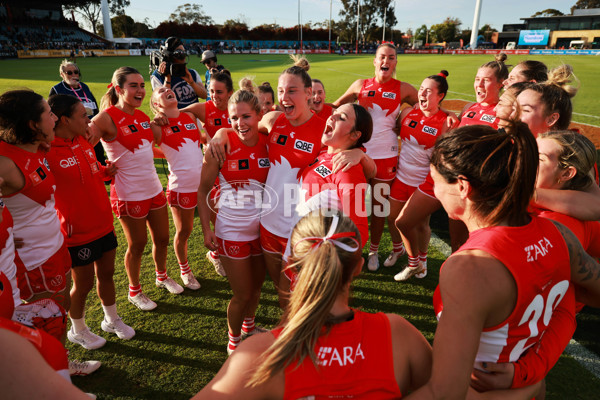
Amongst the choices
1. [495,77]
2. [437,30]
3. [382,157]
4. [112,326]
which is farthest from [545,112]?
[437,30]

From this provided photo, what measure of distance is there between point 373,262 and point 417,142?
1.70 metres

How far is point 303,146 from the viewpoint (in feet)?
9.65

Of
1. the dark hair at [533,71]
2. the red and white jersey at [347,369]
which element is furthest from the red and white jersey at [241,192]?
the dark hair at [533,71]

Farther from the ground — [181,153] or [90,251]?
[181,153]

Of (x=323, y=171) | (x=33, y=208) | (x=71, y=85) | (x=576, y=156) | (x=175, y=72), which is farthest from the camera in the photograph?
(x=71, y=85)

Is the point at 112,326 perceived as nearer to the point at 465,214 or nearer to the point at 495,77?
the point at 465,214

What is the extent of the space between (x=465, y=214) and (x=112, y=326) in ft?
11.6

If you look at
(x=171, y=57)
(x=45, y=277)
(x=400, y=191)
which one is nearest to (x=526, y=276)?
(x=45, y=277)

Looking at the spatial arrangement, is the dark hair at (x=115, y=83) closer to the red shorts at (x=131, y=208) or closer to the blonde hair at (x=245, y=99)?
the red shorts at (x=131, y=208)

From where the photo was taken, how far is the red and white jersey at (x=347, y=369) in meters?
1.24

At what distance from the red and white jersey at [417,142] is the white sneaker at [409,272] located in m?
1.08

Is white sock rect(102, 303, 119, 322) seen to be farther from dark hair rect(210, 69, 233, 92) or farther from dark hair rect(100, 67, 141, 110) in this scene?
dark hair rect(210, 69, 233, 92)

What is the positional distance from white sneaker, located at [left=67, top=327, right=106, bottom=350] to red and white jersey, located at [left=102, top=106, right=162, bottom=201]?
137cm

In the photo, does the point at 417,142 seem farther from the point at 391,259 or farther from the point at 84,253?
the point at 84,253
